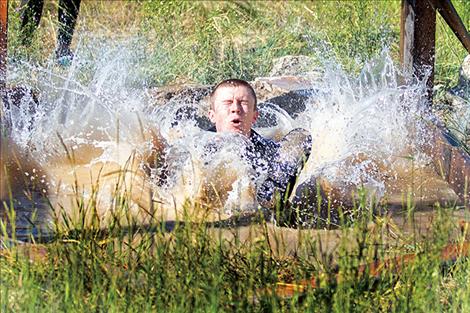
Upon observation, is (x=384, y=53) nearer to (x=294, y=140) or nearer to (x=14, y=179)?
(x=294, y=140)

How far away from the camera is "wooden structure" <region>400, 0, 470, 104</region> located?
6.07m

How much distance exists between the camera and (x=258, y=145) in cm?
562

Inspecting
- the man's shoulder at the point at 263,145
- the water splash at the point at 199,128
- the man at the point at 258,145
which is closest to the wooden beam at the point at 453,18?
the water splash at the point at 199,128

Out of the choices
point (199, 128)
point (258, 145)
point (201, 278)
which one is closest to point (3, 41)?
point (199, 128)

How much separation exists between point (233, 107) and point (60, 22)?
2.64m

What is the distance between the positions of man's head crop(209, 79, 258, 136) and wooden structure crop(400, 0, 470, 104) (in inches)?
41.0

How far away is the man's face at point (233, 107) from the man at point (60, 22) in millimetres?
1935

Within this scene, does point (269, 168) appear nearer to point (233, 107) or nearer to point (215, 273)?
point (233, 107)

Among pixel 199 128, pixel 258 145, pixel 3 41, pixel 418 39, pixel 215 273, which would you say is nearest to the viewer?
pixel 215 273

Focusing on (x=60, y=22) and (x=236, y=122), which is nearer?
(x=236, y=122)

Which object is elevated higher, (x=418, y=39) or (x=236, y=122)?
(x=418, y=39)

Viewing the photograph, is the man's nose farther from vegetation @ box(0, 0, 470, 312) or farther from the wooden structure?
vegetation @ box(0, 0, 470, 312)

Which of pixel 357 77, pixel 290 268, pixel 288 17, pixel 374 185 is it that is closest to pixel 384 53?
pixel 357 77

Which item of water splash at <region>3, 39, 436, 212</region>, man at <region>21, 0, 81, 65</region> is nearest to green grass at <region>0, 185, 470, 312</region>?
water splash at <region>3, 39, 436, 212</region>
